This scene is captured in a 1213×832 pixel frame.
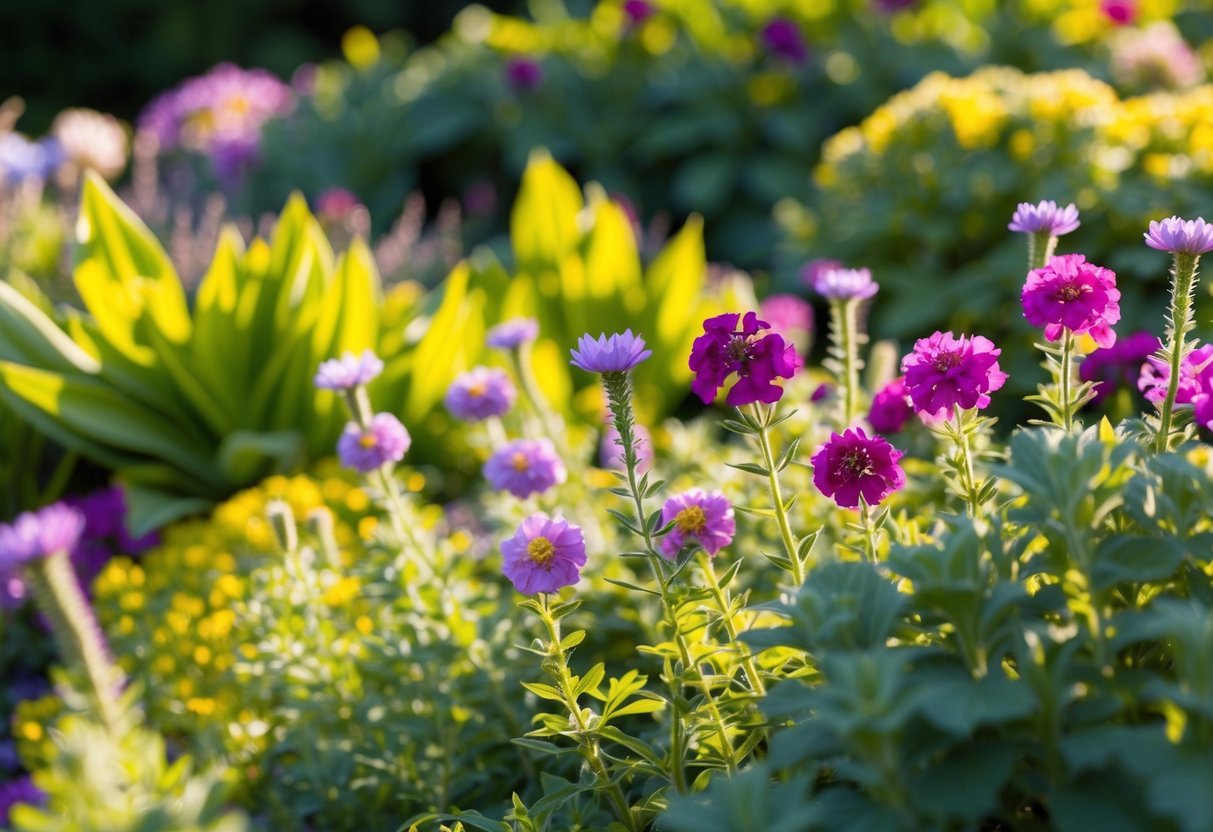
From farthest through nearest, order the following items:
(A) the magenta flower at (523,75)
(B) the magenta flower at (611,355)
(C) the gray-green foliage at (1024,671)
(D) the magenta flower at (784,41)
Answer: (A) the magenta flower at (523,75) → (D) the magenta flower at (784,41) → (B) the magenta flower at (611,355) → (C) the gray-green foliage at (1024,671)

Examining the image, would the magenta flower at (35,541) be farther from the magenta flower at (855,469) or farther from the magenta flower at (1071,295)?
the magenta flower at (1071,295)

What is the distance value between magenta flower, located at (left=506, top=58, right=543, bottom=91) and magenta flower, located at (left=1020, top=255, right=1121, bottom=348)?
367 centimetres

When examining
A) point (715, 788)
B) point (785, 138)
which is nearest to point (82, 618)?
point (715, 788)

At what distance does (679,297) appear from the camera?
341 cm

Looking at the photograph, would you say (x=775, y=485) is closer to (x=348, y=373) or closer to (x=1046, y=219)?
(x=1046, y=219)

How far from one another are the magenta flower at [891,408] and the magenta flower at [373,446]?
76 cm

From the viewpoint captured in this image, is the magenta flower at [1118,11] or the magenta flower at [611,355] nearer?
the magenta flower at [611,355]

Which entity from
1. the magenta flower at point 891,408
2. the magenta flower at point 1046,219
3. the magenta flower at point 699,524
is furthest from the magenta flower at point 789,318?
the magenta flower at point 699,524

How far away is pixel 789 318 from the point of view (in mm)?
2906

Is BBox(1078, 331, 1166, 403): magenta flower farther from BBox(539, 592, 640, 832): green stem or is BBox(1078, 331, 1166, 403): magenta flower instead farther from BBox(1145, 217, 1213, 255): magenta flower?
BBox(539, 592, 640, 832): green stem

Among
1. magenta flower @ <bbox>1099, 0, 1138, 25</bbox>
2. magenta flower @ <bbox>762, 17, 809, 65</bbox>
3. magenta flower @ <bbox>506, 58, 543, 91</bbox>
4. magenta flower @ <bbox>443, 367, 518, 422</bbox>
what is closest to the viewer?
magenta flower @ <bbox>443, 367, 518, 422</bbox>

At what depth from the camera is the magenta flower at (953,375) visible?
1.30 metres

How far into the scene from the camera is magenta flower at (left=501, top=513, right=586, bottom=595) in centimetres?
133

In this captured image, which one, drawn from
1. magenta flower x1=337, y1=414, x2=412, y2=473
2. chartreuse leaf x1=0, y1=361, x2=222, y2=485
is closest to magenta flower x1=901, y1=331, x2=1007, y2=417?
magenta flower x1=337, y1=414, x2=412, y2=473
